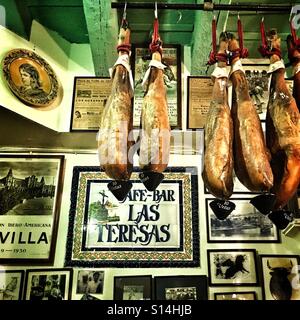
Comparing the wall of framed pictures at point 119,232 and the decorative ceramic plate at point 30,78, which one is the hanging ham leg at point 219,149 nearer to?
the wall of framed pictures at point 119,232

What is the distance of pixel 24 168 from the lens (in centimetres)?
227

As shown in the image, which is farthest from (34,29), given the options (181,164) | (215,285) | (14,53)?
(215,285)

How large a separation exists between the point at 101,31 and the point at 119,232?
3.48ft

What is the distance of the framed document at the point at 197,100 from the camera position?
2.17m

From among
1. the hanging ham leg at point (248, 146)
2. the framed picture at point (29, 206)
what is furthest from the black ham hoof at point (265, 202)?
the framed picture at point (29, 206)

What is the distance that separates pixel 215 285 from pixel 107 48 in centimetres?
137

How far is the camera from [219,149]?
1.24 metres

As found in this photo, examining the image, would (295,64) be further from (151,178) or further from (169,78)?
(169,78)

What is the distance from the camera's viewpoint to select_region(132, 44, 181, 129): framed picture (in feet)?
7.20

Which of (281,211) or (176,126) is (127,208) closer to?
(176,126)

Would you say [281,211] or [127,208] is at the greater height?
[127,208]

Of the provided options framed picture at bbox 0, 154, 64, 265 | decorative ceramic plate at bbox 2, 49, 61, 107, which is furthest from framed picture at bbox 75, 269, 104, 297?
decorative ceramic plate at bbox 2, 49, 61, 107

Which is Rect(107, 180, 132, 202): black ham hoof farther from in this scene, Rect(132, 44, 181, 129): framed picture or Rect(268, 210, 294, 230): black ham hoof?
Rect(132, 44, 181, 129): framed picture

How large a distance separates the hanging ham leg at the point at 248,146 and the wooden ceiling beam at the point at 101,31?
0.81m
